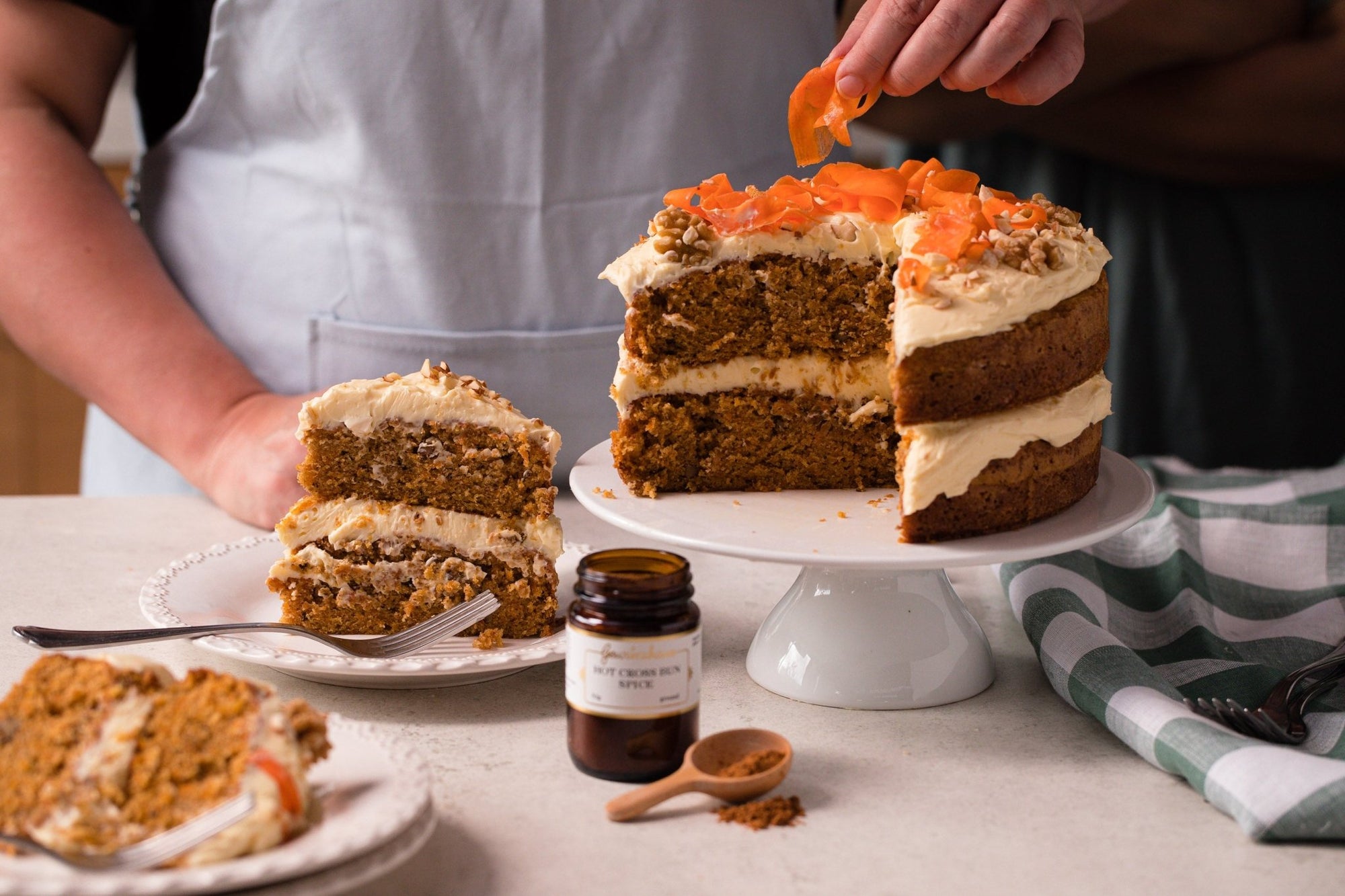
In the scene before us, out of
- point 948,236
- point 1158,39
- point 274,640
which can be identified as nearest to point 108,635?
point 274,640

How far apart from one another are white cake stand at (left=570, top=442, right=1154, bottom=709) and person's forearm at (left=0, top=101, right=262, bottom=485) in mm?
1179

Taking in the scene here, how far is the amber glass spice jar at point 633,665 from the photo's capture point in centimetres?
156

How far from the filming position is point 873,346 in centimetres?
228

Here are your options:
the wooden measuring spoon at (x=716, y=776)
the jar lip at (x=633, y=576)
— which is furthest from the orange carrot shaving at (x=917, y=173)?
the wooden measuring spoon at (x=716, y=776)

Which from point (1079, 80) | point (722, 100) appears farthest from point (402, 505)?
point (1079, 80)

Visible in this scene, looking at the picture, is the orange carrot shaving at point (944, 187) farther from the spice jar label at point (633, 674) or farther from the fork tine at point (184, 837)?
the fork tine at point (184, 837)

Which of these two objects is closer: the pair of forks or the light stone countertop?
the light stone countertop

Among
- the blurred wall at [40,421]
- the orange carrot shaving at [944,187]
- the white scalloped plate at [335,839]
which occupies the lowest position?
the blurred wall at [40,421]

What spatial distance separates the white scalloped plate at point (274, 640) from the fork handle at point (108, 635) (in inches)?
0.8

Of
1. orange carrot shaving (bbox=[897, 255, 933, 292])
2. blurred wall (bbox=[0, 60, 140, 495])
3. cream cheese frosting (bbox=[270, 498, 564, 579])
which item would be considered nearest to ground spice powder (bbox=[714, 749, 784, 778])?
cream cheese frosting (bbox=[270, 498, 564, 579])

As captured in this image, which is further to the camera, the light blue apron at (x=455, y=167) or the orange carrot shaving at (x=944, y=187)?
the light blue apron at (x=455, y=167)

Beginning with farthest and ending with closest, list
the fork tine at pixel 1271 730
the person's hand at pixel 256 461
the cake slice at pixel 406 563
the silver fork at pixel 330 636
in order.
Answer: the person's hand at pixel 256 461 → the cake slice at pixel 406 563 → the silver fork at pixel 330 636 → the fork tine at pixel 1271 730

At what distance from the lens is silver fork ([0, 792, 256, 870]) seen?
125cm

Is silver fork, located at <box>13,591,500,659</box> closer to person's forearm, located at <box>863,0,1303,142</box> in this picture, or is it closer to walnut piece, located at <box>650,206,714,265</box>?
walnut piece, located at <box>650,206,714,265</box>
